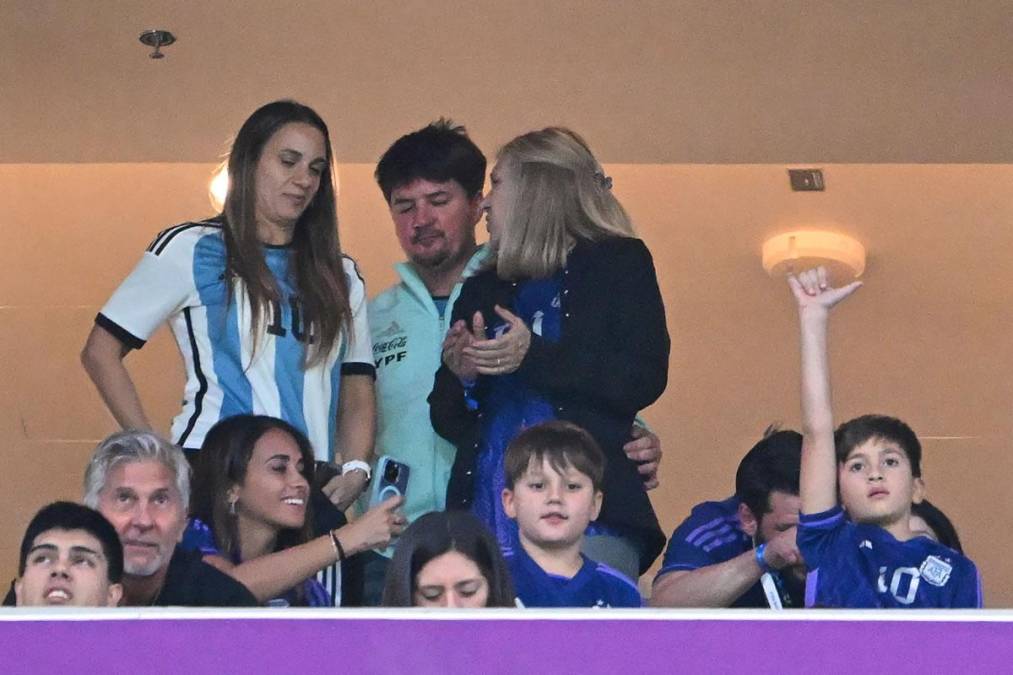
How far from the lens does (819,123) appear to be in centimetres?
547

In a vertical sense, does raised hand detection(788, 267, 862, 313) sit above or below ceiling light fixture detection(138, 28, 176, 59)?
below

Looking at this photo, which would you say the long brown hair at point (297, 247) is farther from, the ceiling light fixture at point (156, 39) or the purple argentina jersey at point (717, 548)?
the ceiling light fixture at point (156, 39)

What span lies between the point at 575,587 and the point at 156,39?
2012 mm

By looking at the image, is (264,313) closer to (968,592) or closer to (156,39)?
(968,592)

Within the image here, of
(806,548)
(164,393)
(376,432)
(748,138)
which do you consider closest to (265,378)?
(376,432)

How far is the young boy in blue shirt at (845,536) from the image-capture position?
3.43m

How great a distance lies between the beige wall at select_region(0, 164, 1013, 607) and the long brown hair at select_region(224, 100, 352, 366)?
5.46 feet

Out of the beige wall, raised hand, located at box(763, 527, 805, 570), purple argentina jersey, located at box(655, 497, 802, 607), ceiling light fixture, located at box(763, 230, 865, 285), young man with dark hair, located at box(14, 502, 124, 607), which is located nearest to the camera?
young man with dark hair, located at box(14, 502, 124, 607)

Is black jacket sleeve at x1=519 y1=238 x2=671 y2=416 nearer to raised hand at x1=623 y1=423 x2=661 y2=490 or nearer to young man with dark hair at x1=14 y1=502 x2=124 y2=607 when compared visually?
raised hand at x1=623 y1=423 x2=661 y2=490

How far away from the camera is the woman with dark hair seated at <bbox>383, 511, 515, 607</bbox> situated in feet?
11.3

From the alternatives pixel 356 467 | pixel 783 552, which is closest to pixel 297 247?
pixel 356 467

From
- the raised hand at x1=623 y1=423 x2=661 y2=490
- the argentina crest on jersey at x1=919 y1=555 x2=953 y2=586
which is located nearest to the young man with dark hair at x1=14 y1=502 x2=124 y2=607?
the raised hand at x1=623 y1=423 x2=661 y2=490
